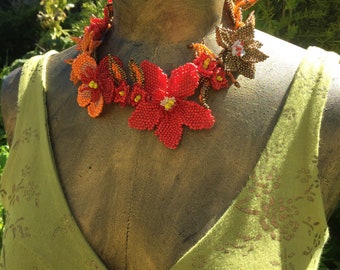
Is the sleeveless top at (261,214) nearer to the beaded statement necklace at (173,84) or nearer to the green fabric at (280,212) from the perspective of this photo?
the green fabric at (280,212)

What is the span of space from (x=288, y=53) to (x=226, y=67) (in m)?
0.14

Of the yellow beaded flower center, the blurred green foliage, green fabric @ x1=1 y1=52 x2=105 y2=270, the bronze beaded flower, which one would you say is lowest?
the blurred green foliage

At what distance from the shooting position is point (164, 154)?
102 cm

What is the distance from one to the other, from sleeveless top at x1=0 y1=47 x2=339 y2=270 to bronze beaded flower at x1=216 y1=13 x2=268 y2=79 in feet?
0.28

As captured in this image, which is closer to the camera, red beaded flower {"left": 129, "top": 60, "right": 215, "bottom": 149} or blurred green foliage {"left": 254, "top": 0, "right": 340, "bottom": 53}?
red beaded flower {"left": 129, "top": 60, "right": 215, "bottom": 149}

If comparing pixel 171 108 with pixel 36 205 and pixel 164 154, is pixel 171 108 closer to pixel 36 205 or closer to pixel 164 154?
pixel 164 154

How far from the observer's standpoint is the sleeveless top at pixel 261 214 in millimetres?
942

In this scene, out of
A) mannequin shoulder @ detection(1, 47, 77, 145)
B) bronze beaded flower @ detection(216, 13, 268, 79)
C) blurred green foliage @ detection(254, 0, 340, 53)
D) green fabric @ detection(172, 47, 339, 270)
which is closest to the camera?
green fabric @ detection(172, 47, 339, 270)

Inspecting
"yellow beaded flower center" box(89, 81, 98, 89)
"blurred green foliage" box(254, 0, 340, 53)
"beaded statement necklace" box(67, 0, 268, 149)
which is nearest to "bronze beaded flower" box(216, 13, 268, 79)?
"beaded statement necklace" box(67, 0, 268, 149)

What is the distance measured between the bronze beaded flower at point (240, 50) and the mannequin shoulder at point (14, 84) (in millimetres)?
342

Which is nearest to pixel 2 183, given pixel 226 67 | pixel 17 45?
pixel 226 67

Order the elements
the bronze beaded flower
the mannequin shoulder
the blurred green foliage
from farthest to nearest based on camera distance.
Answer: the blurred green foliage < the mannequin shoulder < the bronze beaded flower

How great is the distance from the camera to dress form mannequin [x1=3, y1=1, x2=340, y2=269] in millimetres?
981

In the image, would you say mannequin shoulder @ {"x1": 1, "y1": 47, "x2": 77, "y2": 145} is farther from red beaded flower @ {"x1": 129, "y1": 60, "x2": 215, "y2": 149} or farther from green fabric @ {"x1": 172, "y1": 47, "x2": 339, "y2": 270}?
green fabric @ {"x1": 172, "y1": 47, "x2": 339, "y2": 270}
